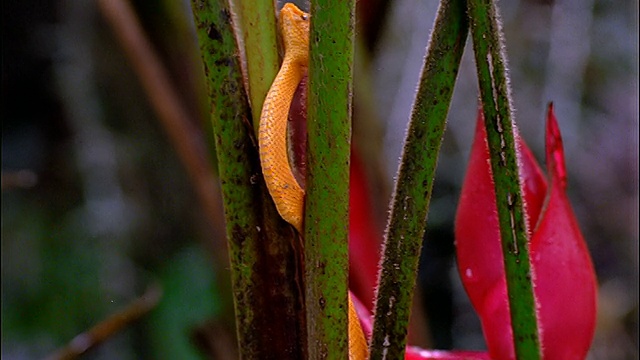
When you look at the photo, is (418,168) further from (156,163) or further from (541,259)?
(156,163)

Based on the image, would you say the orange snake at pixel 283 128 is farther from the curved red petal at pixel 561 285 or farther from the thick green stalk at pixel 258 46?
the curved red petal at pixel 561 285

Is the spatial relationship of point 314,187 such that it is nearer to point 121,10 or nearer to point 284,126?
point 284,126

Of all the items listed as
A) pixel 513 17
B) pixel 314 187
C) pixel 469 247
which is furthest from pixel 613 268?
pixel 314 187

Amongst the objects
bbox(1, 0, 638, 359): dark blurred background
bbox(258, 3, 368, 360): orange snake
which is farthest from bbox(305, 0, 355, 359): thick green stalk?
bbox(1, 0, 638, 359): dark blurred background

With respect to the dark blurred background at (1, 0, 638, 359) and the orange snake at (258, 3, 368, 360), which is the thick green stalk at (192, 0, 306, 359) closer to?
the orange snake at (258, 3, 368, 360)

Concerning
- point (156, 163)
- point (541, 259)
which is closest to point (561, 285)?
point (541, 259)

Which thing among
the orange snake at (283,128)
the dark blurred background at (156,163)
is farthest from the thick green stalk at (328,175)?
the dark blurred background at (156,163)
